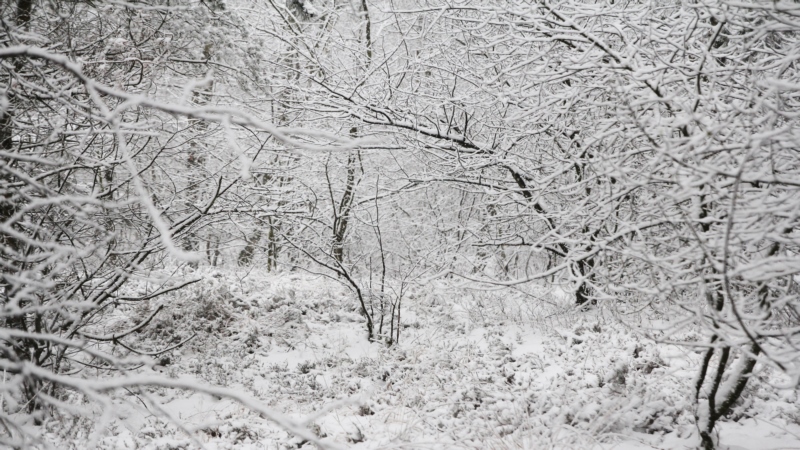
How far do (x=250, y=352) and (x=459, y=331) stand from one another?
301 centimetres

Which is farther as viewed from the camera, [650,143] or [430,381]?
[430,381]

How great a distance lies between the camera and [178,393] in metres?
5.24

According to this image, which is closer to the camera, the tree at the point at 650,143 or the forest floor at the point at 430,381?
the tree at the point at 650,143

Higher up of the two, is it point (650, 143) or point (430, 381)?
point (650, 143)

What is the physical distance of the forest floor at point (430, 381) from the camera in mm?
3590

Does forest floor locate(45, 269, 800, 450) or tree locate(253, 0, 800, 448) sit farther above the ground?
tree locate(253, 0, 800, 448)

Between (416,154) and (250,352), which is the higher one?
(416,154)

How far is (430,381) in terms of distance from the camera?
513 centimetres

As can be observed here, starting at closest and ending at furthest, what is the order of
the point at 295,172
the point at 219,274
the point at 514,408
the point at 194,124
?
1. the point at 514,408
2. the point at 194,124
3. the point at 219,274
4. the point at 295,172

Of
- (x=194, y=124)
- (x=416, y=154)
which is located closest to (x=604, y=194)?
(x=416, y=154)

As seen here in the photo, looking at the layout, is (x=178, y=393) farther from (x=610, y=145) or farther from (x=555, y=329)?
(x=610, y=145)

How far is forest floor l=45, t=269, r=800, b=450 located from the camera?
3.59 m

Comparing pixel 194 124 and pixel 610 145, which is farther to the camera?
pixel 194 124

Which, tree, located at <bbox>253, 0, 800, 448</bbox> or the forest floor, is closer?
tree, located at <bbox>253, 0, 800, 448</bbox>
